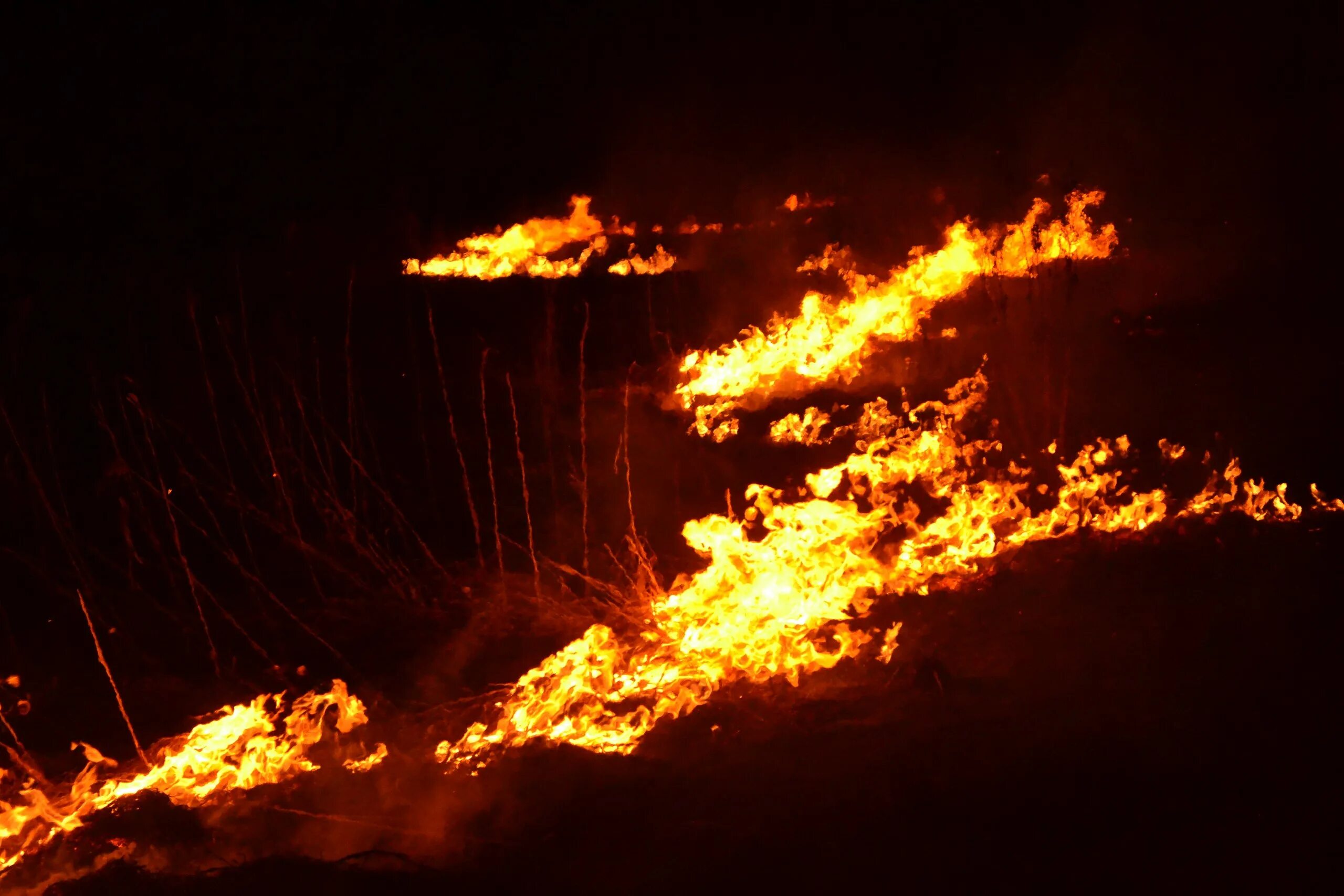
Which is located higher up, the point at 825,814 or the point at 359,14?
the point at 359,14

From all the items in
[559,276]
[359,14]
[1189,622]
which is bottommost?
[1189,622]

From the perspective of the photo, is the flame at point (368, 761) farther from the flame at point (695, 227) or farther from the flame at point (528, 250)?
the flame at point (695, 227)

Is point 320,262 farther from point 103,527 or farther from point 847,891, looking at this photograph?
point 847,891

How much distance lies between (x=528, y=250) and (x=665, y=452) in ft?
5.50

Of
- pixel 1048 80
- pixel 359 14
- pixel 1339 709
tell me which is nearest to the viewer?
pixel 1339 709

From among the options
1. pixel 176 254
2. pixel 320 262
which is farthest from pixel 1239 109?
pixel 176 254

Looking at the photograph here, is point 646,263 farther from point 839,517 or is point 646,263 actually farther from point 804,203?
point 839,517

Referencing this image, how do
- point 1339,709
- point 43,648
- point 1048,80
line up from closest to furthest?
1. point 1339,709
2. point 43,648
3. point 1048,80

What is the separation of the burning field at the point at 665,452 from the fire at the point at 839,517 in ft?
0.10

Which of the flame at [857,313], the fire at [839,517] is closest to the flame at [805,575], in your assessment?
the fire at [839,517]

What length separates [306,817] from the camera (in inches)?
137

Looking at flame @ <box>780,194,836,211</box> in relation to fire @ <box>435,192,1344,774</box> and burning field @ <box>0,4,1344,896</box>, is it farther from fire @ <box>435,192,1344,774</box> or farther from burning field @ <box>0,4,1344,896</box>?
fire @ <box>435,192,1344,774</box>

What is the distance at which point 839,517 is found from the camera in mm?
4836

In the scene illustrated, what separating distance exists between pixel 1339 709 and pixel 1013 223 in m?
4.03
